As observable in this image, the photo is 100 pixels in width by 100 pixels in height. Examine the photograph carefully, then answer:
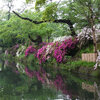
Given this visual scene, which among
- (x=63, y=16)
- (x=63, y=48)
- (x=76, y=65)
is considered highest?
(x=63, y=16)

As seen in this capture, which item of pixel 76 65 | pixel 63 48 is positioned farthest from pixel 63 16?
pixel 76 65

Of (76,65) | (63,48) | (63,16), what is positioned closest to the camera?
(76,65)

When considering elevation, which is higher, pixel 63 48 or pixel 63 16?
pixel 63 16

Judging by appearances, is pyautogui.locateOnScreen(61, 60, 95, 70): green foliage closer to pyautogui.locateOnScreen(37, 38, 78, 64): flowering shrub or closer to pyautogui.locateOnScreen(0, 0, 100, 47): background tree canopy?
pyautogui.locateOnScreen(37, 38, 78, 64): flowering shrub

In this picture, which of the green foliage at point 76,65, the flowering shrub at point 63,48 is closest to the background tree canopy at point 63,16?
the flowering shrub at point 63,48

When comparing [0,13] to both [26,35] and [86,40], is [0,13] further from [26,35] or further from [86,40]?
[86,40]

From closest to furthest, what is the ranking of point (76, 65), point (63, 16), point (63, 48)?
point (76, 65), point (63, 48), point (63, 16)

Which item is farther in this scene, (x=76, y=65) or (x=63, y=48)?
(x=63, y=48)

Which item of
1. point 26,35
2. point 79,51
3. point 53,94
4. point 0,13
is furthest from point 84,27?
point 0,13

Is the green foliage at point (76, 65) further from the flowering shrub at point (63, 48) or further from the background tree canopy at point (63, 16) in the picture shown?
the background tree canopy at point (63, 16)

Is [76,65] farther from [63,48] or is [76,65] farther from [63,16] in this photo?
[63,16]

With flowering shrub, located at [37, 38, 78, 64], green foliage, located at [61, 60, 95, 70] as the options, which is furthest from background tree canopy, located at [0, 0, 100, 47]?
green foliage, located at [61, 60, 95, 70]

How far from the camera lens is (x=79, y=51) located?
16094mm

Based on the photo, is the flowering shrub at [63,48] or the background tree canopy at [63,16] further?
the flowering shrub at [63,48]
